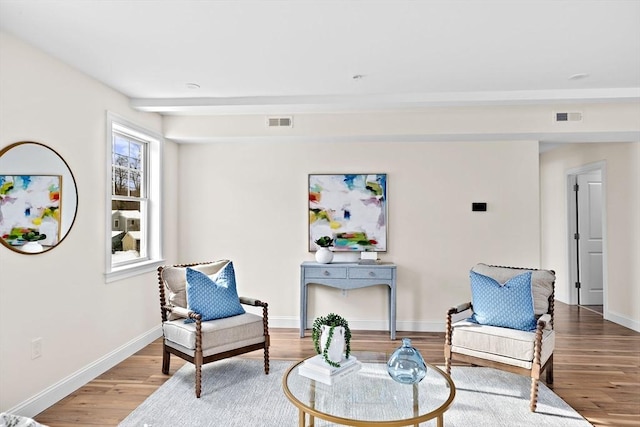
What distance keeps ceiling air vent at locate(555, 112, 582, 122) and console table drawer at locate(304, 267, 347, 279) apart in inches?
110

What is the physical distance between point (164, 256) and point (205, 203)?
79 centimetres

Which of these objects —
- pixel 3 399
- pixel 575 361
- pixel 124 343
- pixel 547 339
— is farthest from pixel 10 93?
pixel 575 361

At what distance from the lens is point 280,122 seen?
451 centimetres

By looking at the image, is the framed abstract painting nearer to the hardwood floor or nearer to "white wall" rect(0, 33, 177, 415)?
the hardwood floor

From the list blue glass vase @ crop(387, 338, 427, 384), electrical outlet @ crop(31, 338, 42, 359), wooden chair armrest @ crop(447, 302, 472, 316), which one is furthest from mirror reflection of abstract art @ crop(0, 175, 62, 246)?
wooden chair armrest @ crop(447, 302, 472, 316)

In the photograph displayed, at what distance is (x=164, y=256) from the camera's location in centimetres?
454

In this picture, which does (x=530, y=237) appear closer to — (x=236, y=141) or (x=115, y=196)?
(x=236, y=141)

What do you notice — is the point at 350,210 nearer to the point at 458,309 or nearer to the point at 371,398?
the point at 458,309

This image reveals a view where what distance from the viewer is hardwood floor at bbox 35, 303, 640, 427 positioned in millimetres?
2701

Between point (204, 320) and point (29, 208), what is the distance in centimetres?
144

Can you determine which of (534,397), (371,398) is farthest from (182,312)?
(534,397)

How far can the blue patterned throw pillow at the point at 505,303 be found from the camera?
2996 mm

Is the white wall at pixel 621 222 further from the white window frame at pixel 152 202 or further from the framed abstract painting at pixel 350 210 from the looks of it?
the white window frame at pixel 152 202

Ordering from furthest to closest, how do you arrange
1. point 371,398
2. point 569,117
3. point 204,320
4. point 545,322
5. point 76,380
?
1. point 569,117
2. point 204,320
3. point 76,380
4. point 545,322
5. point 371,398
